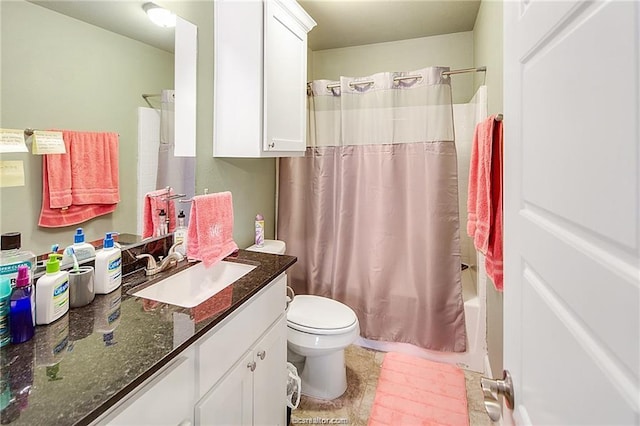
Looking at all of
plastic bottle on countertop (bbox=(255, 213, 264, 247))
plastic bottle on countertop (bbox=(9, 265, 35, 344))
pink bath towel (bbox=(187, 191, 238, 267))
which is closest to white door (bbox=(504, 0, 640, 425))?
plastic bottle on countertop (bbox=(9, 265, 35, 344))

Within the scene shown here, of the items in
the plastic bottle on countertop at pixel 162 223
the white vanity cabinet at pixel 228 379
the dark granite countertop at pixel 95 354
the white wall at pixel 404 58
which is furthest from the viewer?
the white wall at pixel 404 58

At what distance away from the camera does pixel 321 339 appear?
1.84 metres

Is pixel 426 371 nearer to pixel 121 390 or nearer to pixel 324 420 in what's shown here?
pixel 324 420

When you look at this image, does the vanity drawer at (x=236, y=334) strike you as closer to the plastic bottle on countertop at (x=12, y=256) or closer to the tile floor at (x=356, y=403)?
the plastic bottle on countertop at (x=12, y=256)

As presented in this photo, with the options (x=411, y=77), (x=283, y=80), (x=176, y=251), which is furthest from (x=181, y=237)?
(x=411, y=77)

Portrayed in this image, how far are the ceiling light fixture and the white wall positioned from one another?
5.40 ft

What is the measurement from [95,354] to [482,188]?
1.58 m

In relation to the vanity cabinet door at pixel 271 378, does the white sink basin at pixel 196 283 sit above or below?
above

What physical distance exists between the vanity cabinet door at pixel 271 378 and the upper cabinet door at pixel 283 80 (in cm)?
91

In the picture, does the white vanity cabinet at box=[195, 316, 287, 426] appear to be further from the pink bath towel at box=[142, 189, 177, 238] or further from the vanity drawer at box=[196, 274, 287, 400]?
the pink bath towel at box=[142, 189, 177, 238]

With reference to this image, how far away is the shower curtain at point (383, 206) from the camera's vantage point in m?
2.25

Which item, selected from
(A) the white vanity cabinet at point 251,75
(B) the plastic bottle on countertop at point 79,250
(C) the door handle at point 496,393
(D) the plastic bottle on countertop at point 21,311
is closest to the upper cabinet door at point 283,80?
(A) the white vanity cabinet at point 251,75

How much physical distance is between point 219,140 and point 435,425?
1.86m

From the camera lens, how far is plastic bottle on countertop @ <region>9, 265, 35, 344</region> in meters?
0.85
